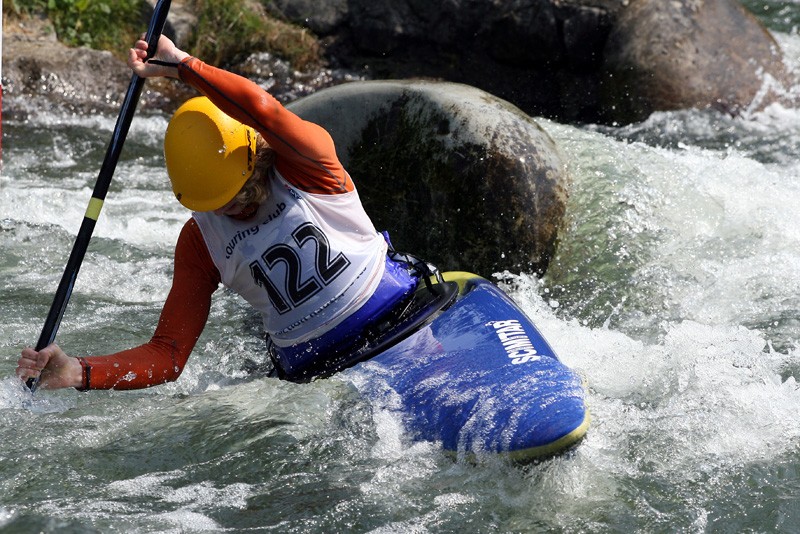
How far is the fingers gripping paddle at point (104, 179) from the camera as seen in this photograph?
3689mm

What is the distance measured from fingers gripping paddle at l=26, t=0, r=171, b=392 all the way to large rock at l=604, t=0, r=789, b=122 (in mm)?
5398

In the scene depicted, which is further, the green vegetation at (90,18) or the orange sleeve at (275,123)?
the green vegetation at (90,18)

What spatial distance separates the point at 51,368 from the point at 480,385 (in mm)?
1430

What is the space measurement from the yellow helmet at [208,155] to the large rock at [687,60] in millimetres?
5471

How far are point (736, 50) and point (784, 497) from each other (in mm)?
5659

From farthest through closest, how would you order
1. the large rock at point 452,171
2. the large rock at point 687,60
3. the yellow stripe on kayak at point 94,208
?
the large rock at point 687,60, the large rock at point 452,171, the yellow stripe on kayak at point 94,208

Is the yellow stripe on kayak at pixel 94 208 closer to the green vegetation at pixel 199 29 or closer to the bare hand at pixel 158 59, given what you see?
the bare hand at pixel 158 59

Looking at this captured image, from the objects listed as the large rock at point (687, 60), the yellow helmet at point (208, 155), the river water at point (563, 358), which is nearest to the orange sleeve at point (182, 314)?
the yellow helmet at point (208, 155)

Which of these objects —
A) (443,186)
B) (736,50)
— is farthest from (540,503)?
(736,50)

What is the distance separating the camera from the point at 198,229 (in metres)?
3.72

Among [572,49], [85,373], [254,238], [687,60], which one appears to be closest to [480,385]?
[254,238]

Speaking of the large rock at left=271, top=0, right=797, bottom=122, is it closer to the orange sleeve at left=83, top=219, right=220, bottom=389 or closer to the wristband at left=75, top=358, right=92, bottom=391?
the orange sleeve at left=83, top=219, right=220, bottom=389

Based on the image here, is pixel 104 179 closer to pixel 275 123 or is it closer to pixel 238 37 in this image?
pixel 275 123

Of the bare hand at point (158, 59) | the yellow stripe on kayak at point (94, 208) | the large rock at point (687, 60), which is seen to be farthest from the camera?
the large rock at point (687, 60)
